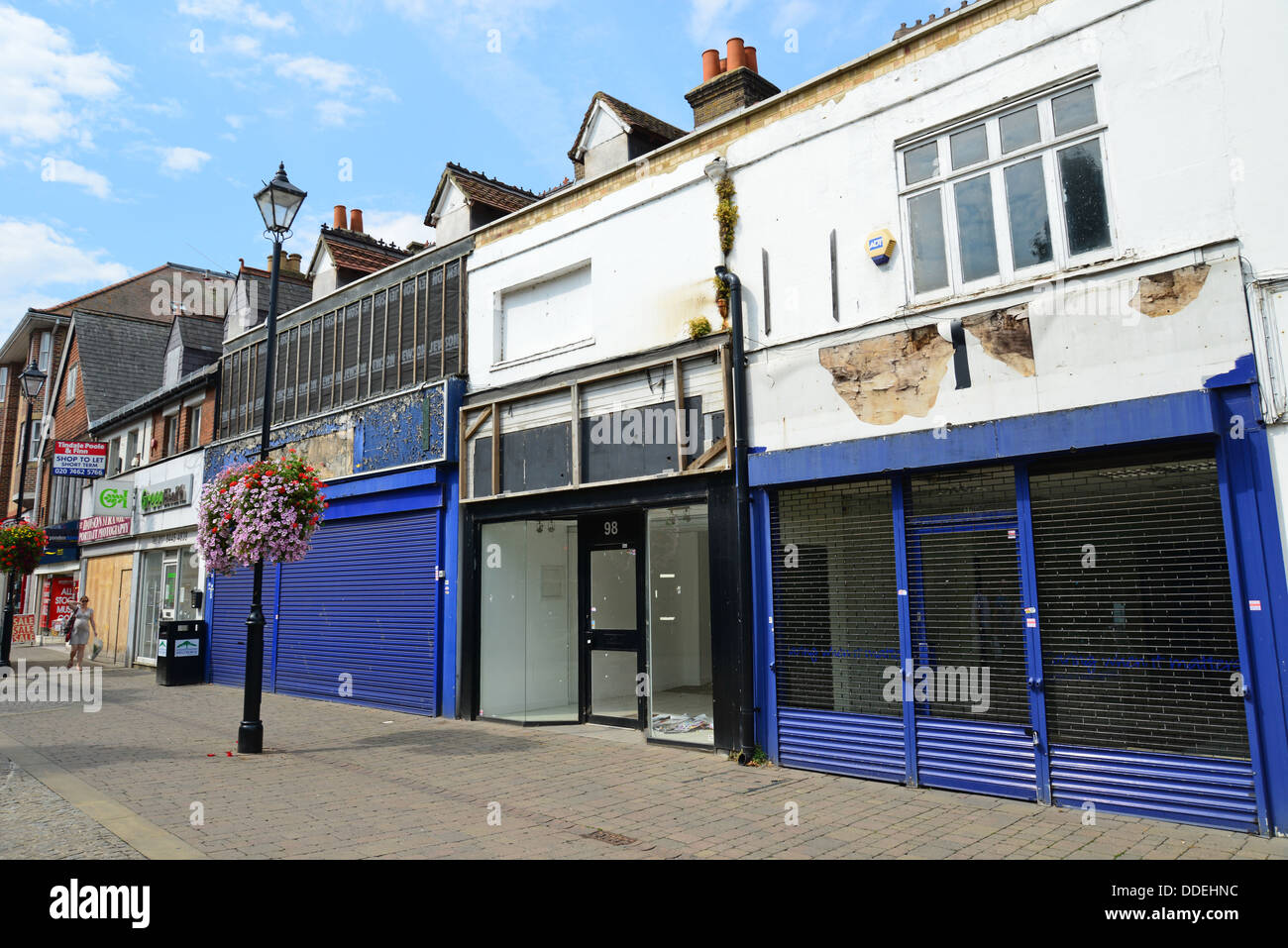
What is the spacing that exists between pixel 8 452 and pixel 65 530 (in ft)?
47.9

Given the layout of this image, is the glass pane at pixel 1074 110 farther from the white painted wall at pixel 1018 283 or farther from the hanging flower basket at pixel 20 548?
the hanging flower basket at pixel 20 548

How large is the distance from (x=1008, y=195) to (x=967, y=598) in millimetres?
3803

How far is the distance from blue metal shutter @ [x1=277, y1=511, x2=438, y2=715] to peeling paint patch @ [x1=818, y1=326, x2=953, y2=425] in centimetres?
740

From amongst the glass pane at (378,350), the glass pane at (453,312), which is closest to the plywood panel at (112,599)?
the glass pane at (378,350)

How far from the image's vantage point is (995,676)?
740 centimetres

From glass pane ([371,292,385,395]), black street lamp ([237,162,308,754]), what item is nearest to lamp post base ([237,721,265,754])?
black street lamp ([237,162,308,754])

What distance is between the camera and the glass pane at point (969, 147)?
26.3 feet

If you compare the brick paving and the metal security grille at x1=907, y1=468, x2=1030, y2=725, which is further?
the metal security grille at x1=907, y1=468, x2=1030, y2=725

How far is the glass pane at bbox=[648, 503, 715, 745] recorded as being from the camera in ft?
33.6

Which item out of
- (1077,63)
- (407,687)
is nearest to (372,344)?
(407,687)

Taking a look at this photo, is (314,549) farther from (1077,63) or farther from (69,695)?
(1077,63)

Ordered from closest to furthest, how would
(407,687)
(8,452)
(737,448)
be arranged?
(737,448) → (407,687) → (8,452)

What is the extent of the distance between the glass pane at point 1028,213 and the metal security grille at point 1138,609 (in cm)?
203

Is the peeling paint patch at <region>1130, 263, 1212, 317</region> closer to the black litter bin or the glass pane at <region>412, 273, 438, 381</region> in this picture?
the glass pane at <region>412, 273, 438, 381</region>
